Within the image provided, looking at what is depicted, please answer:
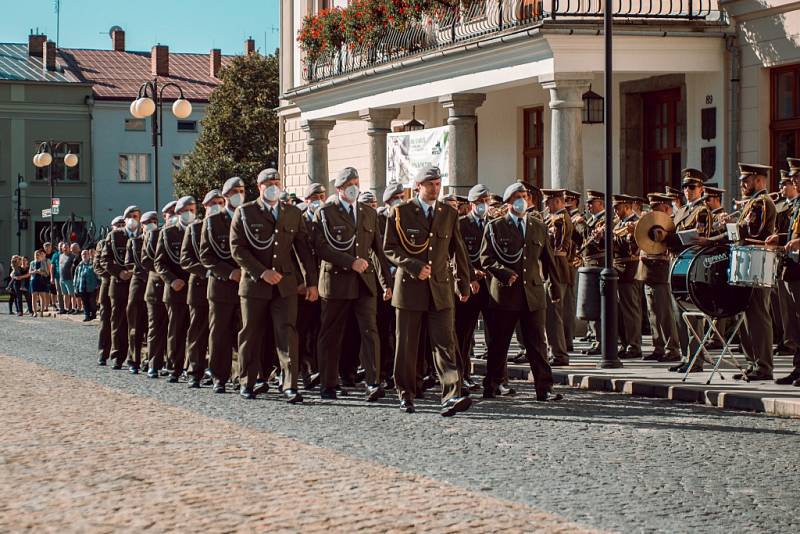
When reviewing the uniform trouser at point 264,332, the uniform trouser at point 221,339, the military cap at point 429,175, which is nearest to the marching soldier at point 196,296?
the uniform trouser at point 221,339

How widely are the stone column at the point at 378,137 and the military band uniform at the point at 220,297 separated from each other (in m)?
14.3

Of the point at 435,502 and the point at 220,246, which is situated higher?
the point at 220,246

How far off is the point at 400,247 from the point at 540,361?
6.16ft

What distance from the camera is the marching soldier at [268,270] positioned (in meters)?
14.2

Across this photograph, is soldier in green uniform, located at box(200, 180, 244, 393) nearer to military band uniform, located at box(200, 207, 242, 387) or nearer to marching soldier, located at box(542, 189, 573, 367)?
military band uniform, located at box(200, 207, 242, 387)

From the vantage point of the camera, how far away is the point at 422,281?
1300 cm

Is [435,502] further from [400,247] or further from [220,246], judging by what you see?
[220,246]

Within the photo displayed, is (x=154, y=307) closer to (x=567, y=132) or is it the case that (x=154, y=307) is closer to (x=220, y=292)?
(x=220, y=292)

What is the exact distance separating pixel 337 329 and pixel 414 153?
44.4 feet

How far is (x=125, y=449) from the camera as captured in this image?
34.7 ft

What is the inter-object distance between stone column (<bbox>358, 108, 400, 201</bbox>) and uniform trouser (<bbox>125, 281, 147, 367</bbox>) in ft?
37.8

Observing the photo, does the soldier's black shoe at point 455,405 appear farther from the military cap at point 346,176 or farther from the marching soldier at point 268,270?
the military cap at point 346,176

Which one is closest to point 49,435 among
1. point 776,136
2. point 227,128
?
point 776,136

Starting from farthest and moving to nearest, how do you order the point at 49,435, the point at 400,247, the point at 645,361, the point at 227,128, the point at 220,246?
the point at 227,128 < the point at 645,361 < the point at 220,246 < the point at 400,247 < the point at 49,435
